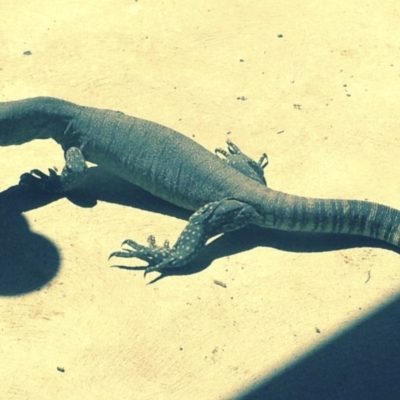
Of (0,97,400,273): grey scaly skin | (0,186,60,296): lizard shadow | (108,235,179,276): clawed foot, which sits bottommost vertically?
(0,186,60,296): lizard shadow

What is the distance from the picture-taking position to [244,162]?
9820 mm

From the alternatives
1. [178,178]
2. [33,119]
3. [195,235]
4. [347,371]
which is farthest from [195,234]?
[33,119]

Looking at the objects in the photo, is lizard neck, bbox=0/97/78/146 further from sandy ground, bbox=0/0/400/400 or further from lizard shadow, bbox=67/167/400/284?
lizard shadow, bbox=67/167/400/284

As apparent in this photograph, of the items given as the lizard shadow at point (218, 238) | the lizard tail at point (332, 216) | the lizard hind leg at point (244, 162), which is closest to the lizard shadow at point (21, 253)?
the lizard shadow at point (218, 238)

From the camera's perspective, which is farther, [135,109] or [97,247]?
[135,109]

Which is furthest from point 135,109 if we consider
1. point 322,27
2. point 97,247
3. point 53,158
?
point 322,27

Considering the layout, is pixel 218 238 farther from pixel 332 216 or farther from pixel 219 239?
pixel 332 216

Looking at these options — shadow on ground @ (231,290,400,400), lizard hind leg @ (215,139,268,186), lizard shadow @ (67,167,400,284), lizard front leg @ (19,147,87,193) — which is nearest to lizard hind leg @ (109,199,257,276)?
lizard shadow @ (67,167,400,284)

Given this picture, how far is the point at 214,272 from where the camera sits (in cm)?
893

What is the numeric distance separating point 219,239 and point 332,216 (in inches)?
52.8

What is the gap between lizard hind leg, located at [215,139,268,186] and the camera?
971cm

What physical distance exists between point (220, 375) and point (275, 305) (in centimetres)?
112

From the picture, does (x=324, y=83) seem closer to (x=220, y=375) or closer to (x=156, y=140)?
(x=156, y=140)

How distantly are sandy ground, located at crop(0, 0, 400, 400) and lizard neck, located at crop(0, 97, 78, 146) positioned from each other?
0.56 metres
